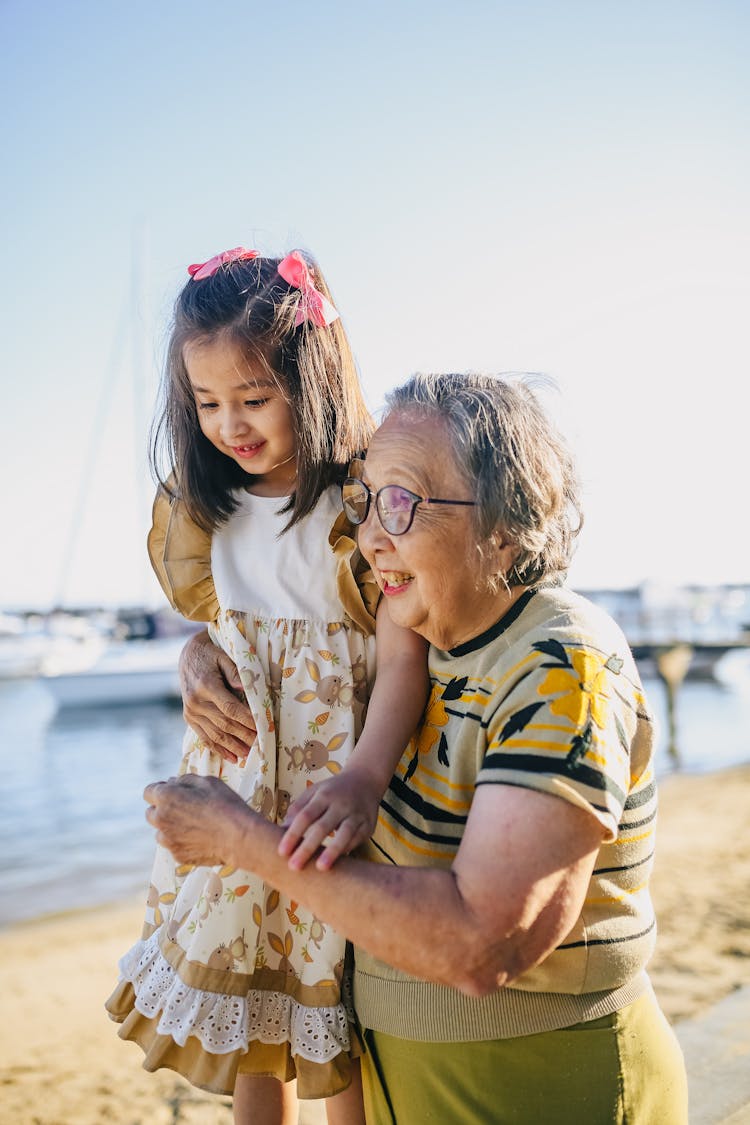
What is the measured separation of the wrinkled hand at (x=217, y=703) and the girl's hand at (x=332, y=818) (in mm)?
417

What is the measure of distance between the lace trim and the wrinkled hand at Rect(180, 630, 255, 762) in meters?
0.49

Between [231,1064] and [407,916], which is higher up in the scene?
[407,916]

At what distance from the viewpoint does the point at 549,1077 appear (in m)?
1.58

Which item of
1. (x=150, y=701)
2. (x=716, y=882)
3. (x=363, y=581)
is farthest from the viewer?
(x=150, y=701)

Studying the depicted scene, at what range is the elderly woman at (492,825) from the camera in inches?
53.8

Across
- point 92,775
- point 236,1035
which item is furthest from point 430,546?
point 92,775

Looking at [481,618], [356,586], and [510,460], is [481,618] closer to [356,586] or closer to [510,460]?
[510,460]

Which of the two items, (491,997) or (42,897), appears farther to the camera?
(42,897)

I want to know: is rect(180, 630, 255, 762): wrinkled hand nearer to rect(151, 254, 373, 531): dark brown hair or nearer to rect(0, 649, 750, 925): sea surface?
rect(151, 254, 373, 531): dark brown hair

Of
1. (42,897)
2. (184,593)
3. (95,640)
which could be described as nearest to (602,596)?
(95,640)

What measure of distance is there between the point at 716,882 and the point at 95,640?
32670 mm

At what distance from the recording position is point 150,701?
23.7m

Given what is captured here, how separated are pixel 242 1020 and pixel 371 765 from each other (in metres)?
0.62

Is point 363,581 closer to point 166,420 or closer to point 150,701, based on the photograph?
point 166,420
